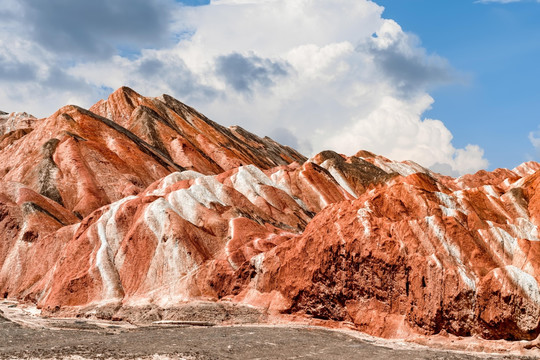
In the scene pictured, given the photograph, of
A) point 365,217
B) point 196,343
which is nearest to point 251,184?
point 365,217

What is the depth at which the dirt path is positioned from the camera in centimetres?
3541

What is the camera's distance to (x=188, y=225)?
59969 millimetres

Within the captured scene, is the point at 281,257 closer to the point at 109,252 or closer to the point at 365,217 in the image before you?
the point at 365,217

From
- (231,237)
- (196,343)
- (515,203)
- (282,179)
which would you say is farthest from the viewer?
(282,179)

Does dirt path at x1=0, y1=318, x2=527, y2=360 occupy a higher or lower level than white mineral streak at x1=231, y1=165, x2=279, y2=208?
lower

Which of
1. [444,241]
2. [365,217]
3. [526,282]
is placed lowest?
[526,282]

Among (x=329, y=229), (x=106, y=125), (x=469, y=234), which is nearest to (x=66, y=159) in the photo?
(x=106, y=125)

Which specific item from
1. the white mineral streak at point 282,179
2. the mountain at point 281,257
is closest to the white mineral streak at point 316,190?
the white mineral streak at point 282,179

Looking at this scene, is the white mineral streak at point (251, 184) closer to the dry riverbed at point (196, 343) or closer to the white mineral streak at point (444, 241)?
the white mineral streak at point (444, 241)

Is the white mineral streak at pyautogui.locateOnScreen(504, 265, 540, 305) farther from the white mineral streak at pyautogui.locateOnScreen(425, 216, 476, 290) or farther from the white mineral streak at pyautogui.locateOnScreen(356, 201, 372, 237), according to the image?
the white mineral streak at pyautogui.locateOnScreen(356, 201, 372, 237)

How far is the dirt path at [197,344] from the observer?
35.4 m

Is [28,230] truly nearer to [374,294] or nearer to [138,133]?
[374,294]

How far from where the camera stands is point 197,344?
38781 millimetres

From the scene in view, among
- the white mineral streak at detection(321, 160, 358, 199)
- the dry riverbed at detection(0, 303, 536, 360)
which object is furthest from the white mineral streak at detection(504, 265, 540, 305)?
the white mineral streak at detection(321, 160, 358, 199)
